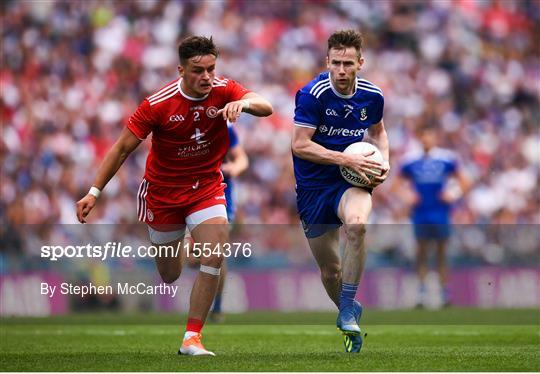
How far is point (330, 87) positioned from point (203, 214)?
4.74ft

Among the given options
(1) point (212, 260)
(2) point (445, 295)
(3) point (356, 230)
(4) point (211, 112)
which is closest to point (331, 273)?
(3) point (356, 230)

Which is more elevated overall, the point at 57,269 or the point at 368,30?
the point at 368,30

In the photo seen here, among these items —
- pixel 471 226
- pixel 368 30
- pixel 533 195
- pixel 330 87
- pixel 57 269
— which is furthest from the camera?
pixel 368 30

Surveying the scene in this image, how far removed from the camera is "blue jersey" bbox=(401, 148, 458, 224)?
685 inches

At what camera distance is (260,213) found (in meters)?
20.3

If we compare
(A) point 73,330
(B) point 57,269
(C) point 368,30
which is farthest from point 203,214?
(C) point 368,30

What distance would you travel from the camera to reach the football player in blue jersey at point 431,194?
17.2m

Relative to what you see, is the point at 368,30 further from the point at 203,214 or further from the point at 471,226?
the point at 203,214

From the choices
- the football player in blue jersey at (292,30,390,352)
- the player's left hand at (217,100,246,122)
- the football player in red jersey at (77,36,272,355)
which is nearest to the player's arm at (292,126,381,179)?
the football player in blue jersey at (292,30,390,352)

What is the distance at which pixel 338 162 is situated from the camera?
30.0 feet

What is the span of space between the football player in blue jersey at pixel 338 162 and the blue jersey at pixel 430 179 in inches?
303

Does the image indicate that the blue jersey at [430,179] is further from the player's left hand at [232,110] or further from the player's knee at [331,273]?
the player's left hand at [232,110]

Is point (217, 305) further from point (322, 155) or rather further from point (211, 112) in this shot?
point (211, 112)

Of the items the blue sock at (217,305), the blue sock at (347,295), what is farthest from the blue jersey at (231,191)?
the blue sock at (347,295)
